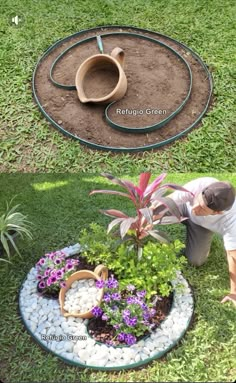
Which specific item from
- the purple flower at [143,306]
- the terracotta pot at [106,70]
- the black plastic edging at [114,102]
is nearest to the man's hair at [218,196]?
the purple flower at [143,306]

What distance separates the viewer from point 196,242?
3365mm

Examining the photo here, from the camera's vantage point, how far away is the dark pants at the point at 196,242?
3.35m

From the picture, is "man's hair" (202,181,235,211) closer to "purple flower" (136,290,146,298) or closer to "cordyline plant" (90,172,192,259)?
"cordyline plant" (90,172,192,259)

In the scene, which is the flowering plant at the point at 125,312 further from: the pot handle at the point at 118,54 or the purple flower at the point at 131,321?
the pot handle at the point at 118,54

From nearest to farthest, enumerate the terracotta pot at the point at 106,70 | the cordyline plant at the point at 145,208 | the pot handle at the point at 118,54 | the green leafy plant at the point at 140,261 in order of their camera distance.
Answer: the cordyline plant at the point at 145,208 < the green leafy plant at the point at 140,261 < the terracotta pot at the point at 106,70 < the pot handle at the point at 118,54

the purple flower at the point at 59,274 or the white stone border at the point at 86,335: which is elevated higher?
the purple flower at the point at 59,274

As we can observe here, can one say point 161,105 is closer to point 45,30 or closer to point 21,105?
point 21,105

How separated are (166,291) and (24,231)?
1040 millimetres

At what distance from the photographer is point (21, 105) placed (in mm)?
4605

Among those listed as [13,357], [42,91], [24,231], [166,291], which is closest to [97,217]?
[24,231]

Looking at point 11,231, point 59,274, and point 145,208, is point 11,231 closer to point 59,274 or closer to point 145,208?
point 59,274

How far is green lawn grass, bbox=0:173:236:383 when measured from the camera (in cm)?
289

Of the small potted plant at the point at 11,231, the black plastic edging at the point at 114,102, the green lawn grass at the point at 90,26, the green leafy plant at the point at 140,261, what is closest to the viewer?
the green leafy plant at the point at 140,261

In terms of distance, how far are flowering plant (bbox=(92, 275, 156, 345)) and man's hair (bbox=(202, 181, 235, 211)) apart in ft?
2.15
